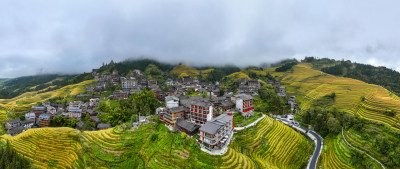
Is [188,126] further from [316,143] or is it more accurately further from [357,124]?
[357,124]

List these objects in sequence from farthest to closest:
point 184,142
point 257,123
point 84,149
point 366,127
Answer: point 257,123
point 366,127
point 84,149
point 184,142

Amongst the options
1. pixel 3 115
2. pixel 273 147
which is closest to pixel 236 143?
pixel 273 147

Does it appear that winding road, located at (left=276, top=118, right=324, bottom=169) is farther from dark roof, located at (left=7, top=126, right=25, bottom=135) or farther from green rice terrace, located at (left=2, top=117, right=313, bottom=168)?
dark roof, located at (left=7, top=126, right=25, bottom=135)

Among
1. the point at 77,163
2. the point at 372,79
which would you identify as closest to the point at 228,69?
the point at 372,79

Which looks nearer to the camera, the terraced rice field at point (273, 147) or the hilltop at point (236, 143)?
the hilltop at point (236, 143)

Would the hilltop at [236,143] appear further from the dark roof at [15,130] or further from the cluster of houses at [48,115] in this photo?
the cluster of houses at [48,115]

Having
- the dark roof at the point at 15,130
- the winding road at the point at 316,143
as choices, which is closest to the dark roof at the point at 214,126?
Result: the winding road at the point at 316,143

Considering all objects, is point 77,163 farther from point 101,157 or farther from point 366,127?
point 366,127
